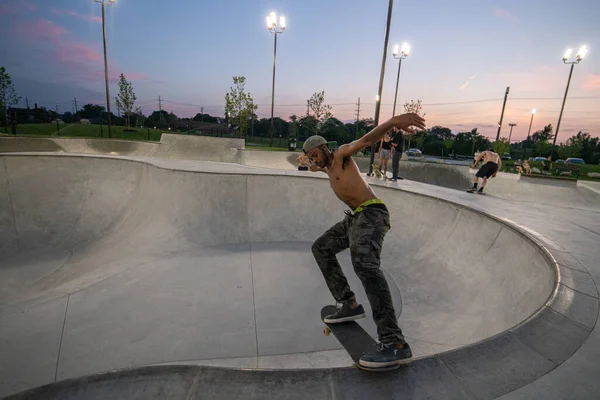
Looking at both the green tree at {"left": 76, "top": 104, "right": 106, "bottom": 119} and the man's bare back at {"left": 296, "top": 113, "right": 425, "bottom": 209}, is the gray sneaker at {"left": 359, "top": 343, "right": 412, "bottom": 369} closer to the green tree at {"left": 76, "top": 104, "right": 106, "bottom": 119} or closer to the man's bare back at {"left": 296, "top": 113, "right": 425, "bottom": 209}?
the man's bare back at {"left": 296, "top": 113, "right": 425, "bottom": 209}

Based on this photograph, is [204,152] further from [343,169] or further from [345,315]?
[345,315]

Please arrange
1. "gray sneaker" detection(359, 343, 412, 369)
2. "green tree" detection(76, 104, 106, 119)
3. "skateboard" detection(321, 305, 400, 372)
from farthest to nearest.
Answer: "green tree" detection(76, 104, 106, 119), "skateboard" detection(321, 305, 400, 372), "gray sneaker" detection(359, 343, 412, 369)

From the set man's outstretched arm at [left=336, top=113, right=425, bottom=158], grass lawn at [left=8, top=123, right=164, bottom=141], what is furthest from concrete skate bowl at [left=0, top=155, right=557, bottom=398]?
grass lawn at [left=8, top=123, right=164, bottom=141]

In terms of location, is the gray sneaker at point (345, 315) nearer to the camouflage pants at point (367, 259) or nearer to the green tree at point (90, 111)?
the camouflage pants at point (367, 259)

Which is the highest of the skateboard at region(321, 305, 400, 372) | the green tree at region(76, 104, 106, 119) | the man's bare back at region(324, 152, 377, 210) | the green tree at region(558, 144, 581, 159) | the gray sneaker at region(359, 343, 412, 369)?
the green tree at region(76, 104, 106, 119)

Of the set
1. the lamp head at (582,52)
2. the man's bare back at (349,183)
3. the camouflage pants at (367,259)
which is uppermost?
the lamp head at (582,52)

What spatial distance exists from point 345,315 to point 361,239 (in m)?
0.83

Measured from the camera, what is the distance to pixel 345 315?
291cm

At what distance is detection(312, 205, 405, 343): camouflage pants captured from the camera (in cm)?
235

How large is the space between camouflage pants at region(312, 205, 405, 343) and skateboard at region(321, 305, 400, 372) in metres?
0.19

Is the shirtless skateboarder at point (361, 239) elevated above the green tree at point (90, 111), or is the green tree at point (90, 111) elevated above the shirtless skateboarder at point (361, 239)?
the green tree at point (90, 111)

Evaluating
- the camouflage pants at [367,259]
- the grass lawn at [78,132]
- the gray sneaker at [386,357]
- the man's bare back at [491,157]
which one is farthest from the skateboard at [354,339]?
the grass lawn at [78,132]

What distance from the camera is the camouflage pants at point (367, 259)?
235 cm

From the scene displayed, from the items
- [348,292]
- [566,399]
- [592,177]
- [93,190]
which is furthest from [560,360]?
[592,177]
